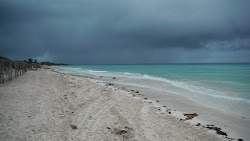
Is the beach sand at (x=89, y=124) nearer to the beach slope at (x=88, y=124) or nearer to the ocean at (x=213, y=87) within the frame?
the beach slope at (x=88, y=124)

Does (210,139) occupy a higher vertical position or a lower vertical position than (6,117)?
lower

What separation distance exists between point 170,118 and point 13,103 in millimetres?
8867

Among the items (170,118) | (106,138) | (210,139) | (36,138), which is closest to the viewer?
(36,138)

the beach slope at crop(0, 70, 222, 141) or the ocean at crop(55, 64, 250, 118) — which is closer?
the beach slope at crop(0, 70, 222, 141)

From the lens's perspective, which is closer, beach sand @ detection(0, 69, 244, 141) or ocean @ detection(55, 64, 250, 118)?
beach sand @ detection(0, 69, 244, 141)

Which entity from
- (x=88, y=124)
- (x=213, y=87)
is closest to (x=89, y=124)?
(x=88, y=124)

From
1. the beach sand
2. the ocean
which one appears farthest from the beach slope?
the ocean

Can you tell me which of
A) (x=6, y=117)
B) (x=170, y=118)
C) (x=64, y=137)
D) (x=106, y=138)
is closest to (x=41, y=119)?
(x=6, y=117)

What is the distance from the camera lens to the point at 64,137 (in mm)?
4832

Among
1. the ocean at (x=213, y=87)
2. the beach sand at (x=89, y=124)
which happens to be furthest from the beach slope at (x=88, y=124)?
the ocean at (x=213, y=87)

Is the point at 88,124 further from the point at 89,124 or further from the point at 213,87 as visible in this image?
the point at 213,87

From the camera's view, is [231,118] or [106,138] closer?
[106,138]

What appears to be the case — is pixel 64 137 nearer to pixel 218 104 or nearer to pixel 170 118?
pixel 170 118

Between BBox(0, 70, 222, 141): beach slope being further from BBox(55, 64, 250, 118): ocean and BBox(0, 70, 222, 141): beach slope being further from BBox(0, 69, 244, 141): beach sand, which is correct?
BBox(55, 64, 250, 118): ocean
